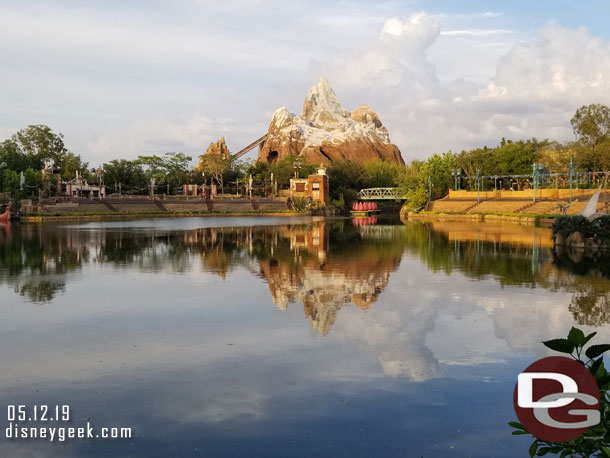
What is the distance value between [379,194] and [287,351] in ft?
360

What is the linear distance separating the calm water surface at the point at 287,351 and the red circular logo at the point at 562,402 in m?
3.68

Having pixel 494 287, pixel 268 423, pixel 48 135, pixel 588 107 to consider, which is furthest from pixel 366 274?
pixel 48 135

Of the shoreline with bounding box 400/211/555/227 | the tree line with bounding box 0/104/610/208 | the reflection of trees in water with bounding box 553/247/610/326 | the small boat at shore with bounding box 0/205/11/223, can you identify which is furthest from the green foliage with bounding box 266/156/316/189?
the reflection of trees in water with bounding box 553/247/610/326

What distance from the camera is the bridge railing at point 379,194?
4380 inches

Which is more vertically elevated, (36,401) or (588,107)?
(588,107)

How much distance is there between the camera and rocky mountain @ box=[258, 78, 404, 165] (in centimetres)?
16988

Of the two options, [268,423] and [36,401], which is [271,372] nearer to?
[268,423]

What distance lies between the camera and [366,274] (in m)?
22.1

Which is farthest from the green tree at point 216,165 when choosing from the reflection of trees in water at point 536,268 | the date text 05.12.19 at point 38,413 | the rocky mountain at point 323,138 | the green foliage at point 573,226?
the date text 05.12.19 at point 38,413

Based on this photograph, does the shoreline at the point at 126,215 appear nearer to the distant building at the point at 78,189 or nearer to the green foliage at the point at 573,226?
the distant building at the point at 78,189

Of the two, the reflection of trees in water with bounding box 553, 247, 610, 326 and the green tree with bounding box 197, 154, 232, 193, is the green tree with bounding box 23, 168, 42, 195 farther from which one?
the reflection of trees in water with bounding box 553, 247, 610, 326

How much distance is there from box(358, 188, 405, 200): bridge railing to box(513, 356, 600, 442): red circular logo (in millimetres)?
105413

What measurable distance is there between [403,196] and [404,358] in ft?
320

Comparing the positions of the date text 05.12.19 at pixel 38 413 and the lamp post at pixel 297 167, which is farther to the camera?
the lamp post at pixel 297 167
